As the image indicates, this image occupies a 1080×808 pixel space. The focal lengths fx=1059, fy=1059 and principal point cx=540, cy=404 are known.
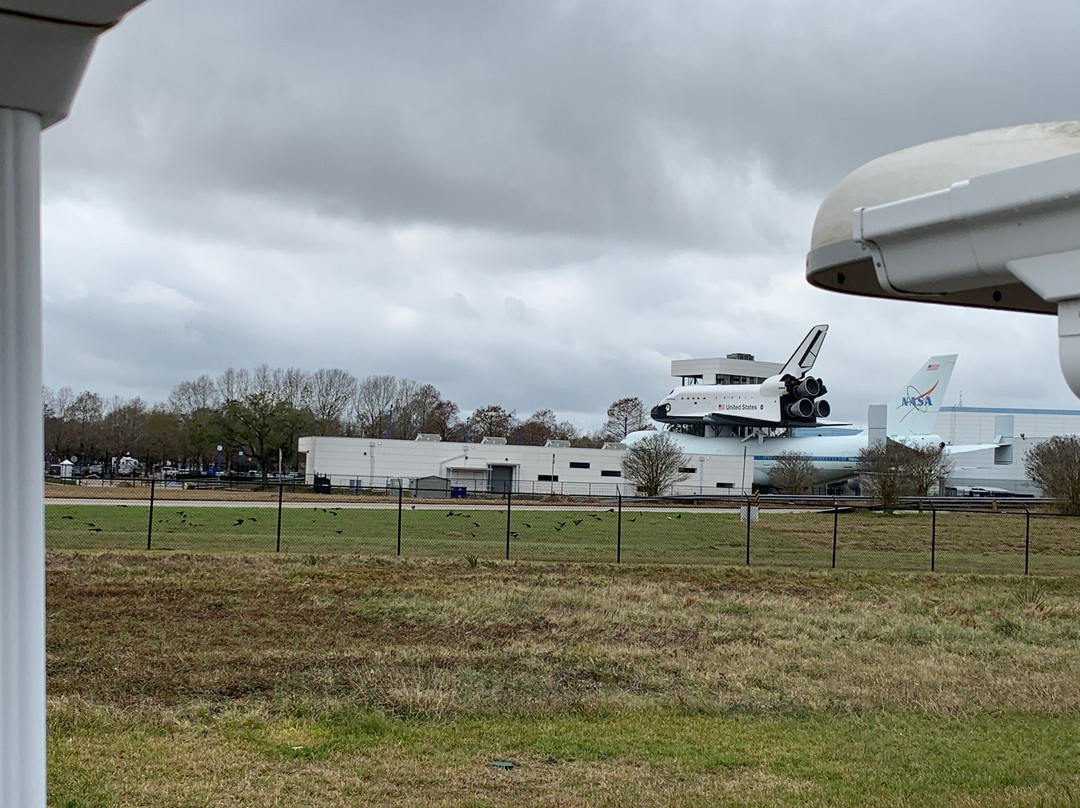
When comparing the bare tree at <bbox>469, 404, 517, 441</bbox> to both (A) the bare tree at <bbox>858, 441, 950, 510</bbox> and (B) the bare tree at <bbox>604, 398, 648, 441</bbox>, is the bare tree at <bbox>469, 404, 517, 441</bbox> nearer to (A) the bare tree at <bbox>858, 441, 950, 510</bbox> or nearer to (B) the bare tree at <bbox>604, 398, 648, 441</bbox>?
(B) the bare tree at <bbox>604, 398, 648, 441</bbox>

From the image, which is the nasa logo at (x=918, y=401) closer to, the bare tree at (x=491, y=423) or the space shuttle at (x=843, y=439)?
the space shuttle at (x=843, y=439)

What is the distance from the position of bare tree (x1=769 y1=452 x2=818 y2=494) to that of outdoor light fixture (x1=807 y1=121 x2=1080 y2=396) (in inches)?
2746

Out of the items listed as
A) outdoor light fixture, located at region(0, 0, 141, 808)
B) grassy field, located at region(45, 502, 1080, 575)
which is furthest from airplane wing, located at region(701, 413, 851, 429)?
outdoor light fixture, located at region(0, 0, 141, 808)

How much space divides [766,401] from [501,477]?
21.9 meters

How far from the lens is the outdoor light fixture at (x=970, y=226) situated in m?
3.02

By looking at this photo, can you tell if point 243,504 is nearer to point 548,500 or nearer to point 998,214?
point 548,500

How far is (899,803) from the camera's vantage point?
6449 millimetres

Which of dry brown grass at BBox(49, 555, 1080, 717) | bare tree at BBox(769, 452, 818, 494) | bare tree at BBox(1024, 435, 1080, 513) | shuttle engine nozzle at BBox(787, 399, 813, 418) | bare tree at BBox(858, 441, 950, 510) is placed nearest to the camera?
dry brown grass at BBox(49, 555, 1080, 717)

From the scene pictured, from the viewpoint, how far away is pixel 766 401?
80.9 m

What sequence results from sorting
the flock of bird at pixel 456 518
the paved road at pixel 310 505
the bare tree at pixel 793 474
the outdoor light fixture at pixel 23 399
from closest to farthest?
the outdoor light fixture at pixel 23 399
the flock of bird at pixel 456 518
the paved road at pixel 310 505
the bare tree at pixel 793 474

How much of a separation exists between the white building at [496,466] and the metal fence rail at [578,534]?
21.3 m

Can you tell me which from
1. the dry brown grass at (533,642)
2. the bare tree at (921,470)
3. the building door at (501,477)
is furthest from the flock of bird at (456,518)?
the building door at (501,477)

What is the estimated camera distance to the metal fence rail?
24453 mm

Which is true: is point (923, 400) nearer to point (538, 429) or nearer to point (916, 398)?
point (916, 398)
